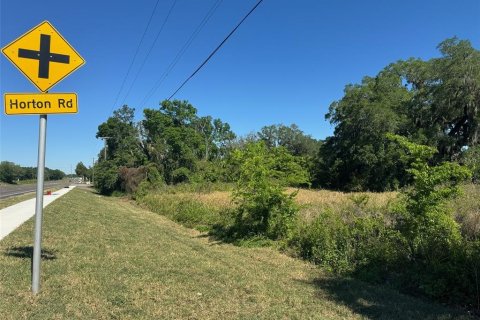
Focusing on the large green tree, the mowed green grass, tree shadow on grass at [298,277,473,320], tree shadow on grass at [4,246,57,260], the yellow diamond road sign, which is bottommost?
tree shadow on grass at [298,277,473,320]

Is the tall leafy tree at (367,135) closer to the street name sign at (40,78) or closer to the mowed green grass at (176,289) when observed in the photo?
the mowed green grass at (176,289)

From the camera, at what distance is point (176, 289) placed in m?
6.69

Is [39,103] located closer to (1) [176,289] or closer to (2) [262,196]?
(1) [176,289]

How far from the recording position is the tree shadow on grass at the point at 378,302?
6.08 m

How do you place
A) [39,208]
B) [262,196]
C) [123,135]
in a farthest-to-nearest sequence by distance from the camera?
[123,135] → [262,196] → [39,208]

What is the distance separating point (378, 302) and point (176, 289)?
325 cm

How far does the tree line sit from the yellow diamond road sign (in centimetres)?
2641

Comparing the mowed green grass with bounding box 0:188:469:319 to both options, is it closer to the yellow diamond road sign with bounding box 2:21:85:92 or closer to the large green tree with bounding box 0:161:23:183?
Answer: the yellow diamond road sign with bounding box 2:21:85:92

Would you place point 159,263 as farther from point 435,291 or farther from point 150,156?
point 150,156

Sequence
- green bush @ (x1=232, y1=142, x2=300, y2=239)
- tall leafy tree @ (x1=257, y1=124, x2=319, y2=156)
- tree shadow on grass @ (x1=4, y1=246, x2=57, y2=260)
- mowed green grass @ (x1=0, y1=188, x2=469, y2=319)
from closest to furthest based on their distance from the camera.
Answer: mowed green grass @ (x1=0, y1=188, x2=469, y2=319) → tree shadow on grass @ (x1=4, y1=246, x2=57, y2=260) → green bush @ (x1=232, y1=142, x2=300, y2=239) → tall leafy tree @ (x1=257, y1=124, x2=319, y2=156)

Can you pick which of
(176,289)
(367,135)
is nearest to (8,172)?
(367,135)

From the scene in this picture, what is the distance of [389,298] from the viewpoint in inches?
275

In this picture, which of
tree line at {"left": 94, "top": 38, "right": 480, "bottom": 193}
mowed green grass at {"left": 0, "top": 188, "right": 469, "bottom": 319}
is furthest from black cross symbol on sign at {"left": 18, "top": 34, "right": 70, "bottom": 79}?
tree line at {"left": 94, "top": 38, "right": 480, "bottom": 193}

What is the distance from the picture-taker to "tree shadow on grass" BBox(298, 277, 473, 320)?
20.0ft
